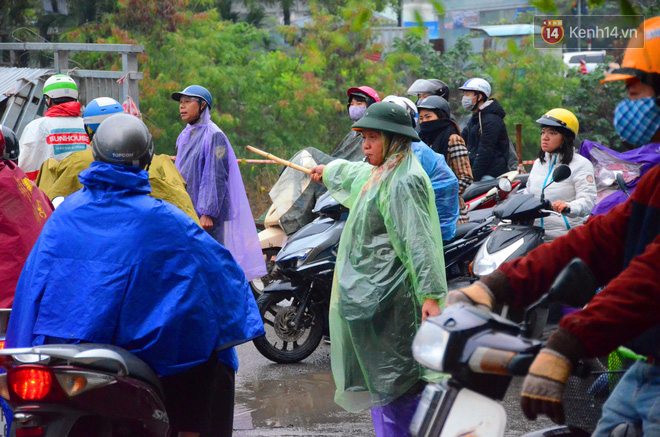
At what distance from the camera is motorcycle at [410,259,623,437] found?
2078mm

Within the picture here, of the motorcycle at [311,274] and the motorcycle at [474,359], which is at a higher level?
the motorcycle at [474,359]

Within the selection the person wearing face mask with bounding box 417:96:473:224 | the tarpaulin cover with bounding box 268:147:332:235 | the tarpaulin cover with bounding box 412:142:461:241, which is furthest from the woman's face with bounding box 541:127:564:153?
the tarpaulin cover with bounding box 268:147:332:235

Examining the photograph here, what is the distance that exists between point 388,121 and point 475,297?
2.19 meters

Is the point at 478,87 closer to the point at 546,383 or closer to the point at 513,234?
the point at 513,234

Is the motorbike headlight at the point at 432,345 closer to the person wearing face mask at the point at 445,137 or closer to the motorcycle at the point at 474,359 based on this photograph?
the motorcycle at the point at 474,359

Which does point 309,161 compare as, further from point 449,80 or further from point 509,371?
point 449,80

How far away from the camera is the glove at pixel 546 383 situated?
A: 202 cm

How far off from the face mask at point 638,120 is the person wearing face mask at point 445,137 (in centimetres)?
536

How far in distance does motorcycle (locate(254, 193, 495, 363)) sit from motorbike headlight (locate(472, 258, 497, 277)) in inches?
11.4

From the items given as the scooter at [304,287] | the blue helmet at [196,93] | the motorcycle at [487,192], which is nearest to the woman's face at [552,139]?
the motorcycle at [487,192]

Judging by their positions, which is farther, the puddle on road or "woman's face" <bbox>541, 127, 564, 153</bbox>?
"woman's face" <bbox>541, 127, 564, 153</bbox>

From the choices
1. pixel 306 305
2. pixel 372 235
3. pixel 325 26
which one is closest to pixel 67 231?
pixel 372 235

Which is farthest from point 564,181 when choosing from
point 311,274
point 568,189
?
point 311,274

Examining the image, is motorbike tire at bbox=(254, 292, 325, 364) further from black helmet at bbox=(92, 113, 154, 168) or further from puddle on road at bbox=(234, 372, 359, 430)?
black helmet at bbox=(92, 113, 154, 168)
